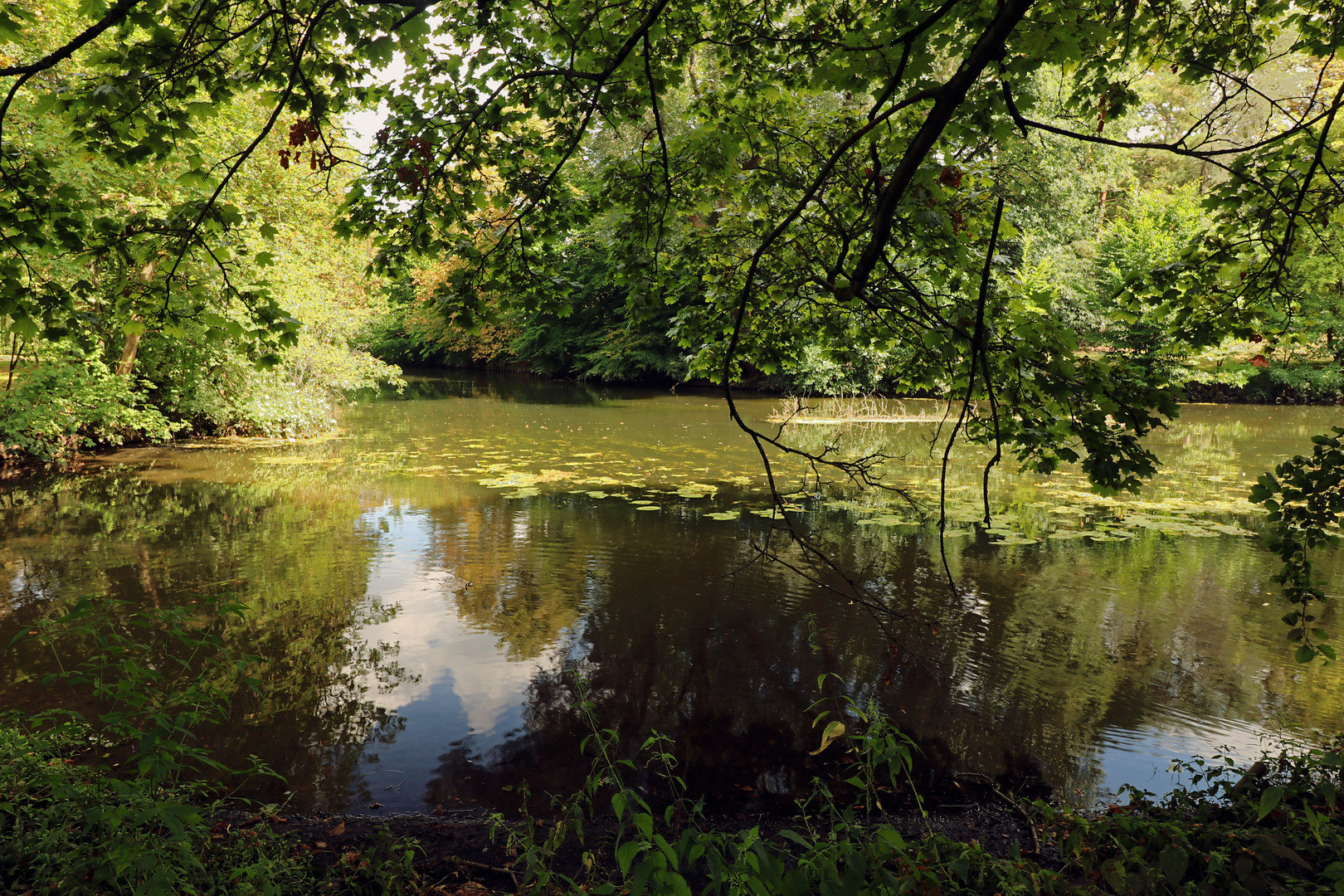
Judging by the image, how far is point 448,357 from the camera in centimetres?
5031

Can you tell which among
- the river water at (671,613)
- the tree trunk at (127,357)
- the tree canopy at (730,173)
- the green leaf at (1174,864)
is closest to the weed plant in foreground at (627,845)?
the green leaf at (1174,864)

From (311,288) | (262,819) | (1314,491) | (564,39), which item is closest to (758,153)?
(564,39)

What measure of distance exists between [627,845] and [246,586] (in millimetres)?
6700

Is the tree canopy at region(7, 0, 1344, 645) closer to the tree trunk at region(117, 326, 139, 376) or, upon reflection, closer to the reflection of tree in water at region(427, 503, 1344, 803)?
the reflection of tree in water at region(427, 503, 1344, 803)

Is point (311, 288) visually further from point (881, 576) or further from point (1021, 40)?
point (1021, 40)

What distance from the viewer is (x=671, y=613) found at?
6.91 meters

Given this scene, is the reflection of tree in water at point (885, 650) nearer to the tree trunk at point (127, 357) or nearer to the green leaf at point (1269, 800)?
the green leaf at point (1269, 800)

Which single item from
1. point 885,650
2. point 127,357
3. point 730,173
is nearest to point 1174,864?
point 885,650

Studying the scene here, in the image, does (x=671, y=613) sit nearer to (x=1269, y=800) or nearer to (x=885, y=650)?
(x=885, y=650)

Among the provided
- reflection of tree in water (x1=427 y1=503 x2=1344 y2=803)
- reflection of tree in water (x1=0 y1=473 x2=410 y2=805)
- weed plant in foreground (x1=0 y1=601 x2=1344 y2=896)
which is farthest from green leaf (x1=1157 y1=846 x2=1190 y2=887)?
reflection of tree in water (x1=0 y1=473 x2=410 y2=805)

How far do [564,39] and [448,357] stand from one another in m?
48.0

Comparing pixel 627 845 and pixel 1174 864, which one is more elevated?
pixel 627 845

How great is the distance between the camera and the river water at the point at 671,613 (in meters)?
4.68

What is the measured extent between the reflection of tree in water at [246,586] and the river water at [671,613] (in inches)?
1.3
